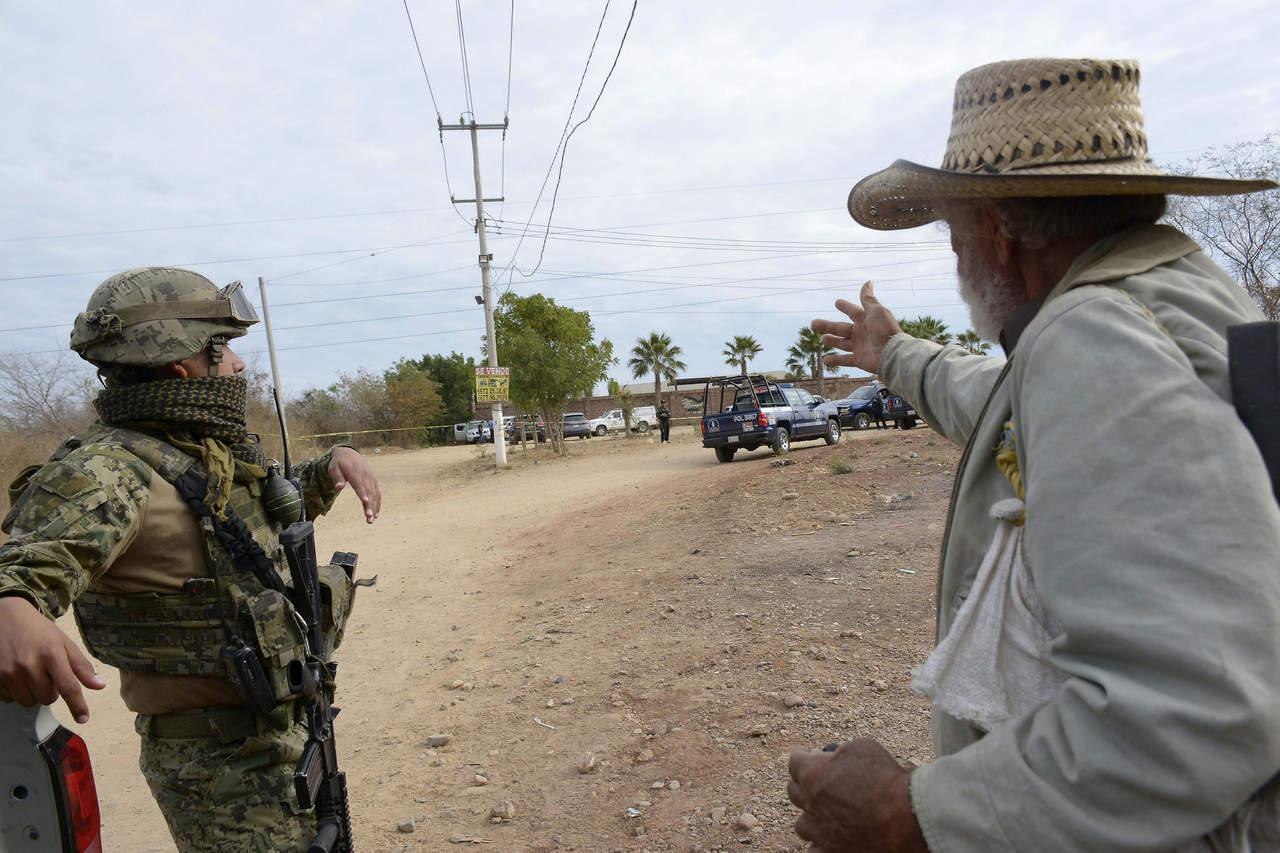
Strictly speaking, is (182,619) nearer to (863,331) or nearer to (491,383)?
(863,331)

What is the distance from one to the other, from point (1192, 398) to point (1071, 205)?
0.49 m

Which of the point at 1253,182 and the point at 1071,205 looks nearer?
the point at 1071,205

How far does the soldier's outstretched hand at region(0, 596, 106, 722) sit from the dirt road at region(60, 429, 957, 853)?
2.15 meters

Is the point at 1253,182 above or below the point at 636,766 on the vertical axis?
above

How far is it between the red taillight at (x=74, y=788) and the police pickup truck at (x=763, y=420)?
17.2m

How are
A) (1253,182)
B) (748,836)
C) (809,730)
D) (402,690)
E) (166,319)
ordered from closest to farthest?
(1253,182) → (166,319) → (748,836) → (809,730) → (402,690)

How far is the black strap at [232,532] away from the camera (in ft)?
7.57

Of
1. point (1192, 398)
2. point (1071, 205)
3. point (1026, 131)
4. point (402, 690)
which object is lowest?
point (402, 690)

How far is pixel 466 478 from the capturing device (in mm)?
23141

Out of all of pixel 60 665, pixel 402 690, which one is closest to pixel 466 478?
pixel 402 690

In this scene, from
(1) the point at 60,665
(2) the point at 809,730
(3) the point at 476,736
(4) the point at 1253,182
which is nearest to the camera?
(4) the point at 1253,182

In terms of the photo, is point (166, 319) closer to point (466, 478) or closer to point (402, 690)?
point (402, 690)

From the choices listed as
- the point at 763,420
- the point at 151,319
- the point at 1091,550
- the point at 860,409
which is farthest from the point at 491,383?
the point at 1091,550

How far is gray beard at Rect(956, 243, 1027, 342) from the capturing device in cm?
145
